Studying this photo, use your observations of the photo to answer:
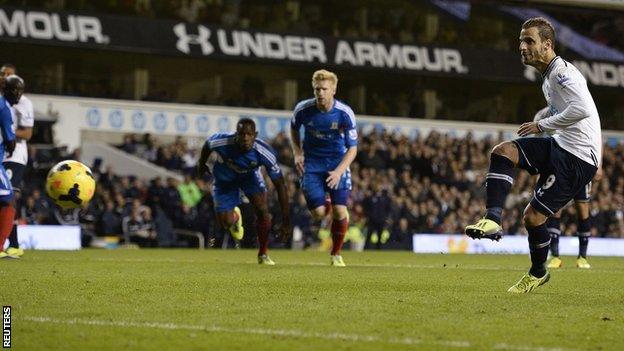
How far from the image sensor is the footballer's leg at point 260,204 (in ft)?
51.4

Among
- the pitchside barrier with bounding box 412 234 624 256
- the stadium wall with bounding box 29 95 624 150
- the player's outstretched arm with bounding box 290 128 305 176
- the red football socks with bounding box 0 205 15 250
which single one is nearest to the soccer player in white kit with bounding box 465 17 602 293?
the player's outstretched arm with bounding box 290 128 305 176

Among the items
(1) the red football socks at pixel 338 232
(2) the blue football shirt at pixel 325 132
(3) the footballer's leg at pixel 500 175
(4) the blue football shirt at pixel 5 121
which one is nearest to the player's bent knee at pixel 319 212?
(1) the red football socks at pixel 338 232

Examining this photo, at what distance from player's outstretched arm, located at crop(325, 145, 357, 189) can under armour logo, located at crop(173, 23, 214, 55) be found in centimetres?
1945

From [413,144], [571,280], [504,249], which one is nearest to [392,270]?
[571,280]

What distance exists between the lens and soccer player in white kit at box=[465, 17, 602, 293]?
9648 mm

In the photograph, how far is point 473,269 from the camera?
1526cm

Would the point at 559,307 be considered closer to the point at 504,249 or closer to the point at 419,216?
the point at 504,249

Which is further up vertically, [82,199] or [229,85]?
[229,85]

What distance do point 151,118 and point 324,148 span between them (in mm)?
19386

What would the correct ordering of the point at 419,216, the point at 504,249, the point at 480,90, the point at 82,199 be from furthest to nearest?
1. the point at 480,90
2. the point at 419,216
3. the point at 504,249
4. the point at 82,199

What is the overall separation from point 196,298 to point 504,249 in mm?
18658

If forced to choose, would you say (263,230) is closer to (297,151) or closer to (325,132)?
(297,151)

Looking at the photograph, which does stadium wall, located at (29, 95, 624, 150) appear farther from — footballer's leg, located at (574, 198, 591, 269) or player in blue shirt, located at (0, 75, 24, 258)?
player in blue shirt, located at (0, 75, 24, 258)

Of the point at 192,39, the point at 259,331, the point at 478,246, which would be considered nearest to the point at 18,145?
the point at 259,331
